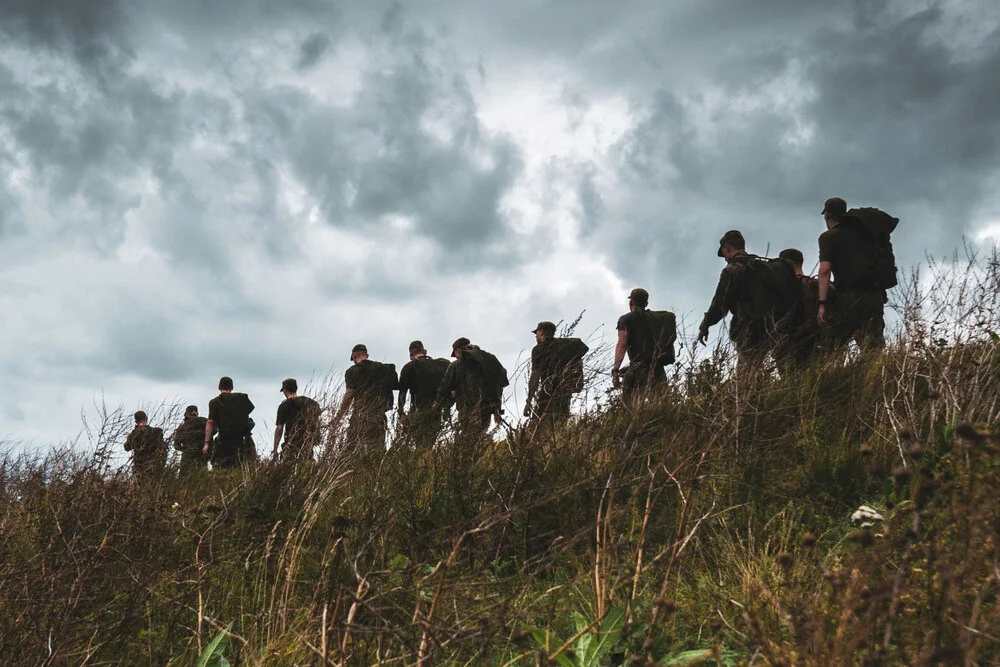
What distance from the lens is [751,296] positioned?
294 inches

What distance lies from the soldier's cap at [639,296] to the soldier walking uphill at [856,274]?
1.90 m

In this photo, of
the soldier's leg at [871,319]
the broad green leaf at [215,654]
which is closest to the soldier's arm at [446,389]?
the soldier's leg at [871,319]

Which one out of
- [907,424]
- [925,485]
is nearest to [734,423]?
[907,424]

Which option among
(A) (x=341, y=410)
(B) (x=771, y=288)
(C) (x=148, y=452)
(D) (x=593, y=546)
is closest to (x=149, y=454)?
(C) (x=148, y=452)

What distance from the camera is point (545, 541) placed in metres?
4.28

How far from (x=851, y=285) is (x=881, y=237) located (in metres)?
0.53

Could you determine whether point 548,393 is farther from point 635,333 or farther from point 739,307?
point 635,333

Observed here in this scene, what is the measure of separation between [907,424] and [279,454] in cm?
404

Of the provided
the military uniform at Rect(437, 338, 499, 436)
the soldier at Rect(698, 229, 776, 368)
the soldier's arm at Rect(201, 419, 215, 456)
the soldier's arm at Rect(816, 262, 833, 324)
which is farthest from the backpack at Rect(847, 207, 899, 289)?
the soldier's arm at Rect(201, 419, 215, 456)

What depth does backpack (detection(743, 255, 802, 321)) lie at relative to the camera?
7.38 metres

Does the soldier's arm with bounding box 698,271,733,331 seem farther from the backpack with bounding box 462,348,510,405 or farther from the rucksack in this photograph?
the backpack with bounding box 462,348,510,405

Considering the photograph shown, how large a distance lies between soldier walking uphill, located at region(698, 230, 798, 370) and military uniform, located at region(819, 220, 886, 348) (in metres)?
0.36

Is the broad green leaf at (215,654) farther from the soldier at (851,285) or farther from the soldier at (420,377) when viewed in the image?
the soldier at (420,377)

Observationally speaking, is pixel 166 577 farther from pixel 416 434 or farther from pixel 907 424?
pixel 907 424
